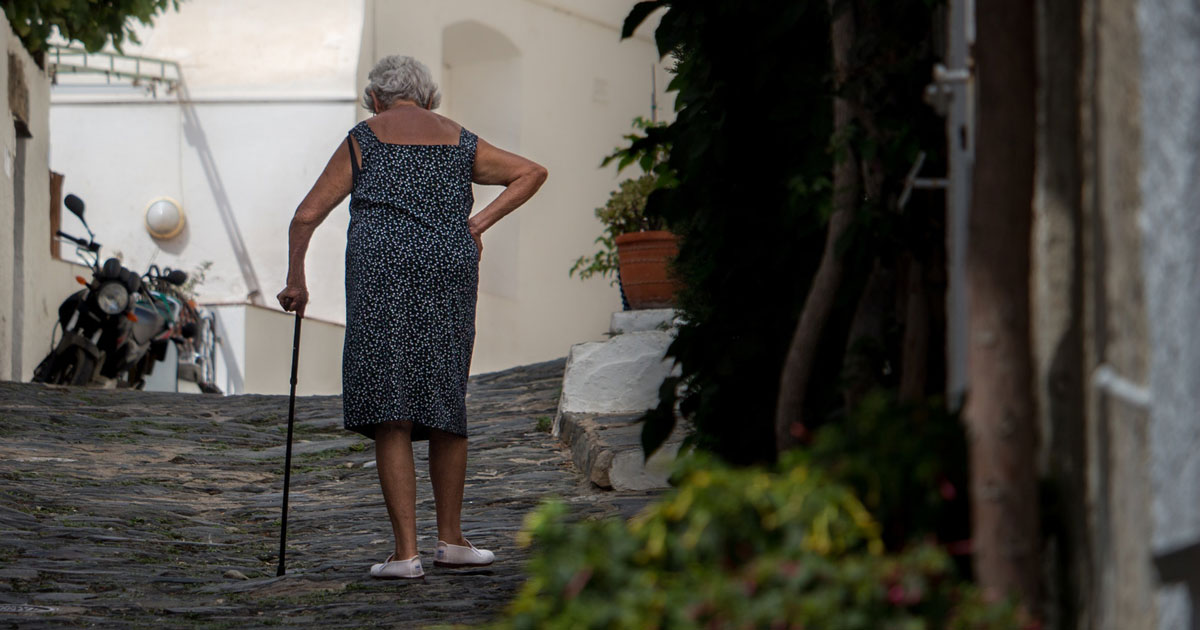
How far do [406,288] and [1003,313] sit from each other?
302 centimetres

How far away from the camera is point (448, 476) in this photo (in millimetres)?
5062

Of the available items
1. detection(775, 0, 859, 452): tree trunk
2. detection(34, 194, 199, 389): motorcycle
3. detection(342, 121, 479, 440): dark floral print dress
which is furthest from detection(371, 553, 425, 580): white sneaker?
detection(34, 194, 199, 389): motorcycle

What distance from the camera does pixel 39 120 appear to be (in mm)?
13828

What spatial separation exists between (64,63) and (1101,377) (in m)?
16.4

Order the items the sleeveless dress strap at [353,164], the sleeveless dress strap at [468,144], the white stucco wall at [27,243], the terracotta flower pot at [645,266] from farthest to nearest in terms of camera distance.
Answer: the white stucco wall at [27,243] → the terracotta flower pot at [645,266] → the sleeveless dress strap at [468,144] → the sleeveless dress strap at [353,164]

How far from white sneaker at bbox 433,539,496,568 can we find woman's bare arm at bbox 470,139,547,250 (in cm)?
97

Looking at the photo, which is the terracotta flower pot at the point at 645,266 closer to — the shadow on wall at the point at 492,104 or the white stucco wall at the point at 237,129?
the white stucco wall at the point at 237,129

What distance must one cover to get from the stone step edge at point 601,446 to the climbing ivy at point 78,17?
594 cm

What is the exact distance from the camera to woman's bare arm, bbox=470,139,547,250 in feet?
17.0

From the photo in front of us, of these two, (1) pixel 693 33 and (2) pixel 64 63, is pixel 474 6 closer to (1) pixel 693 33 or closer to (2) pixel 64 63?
(2) pixel 64 63

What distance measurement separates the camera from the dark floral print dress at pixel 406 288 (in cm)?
491

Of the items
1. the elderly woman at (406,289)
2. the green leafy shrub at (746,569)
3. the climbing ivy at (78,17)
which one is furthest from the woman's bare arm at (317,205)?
Result: the climbing ivy at (78,17)

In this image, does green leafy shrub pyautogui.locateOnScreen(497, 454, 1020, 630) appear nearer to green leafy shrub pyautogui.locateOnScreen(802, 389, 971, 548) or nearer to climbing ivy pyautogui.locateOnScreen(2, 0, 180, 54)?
green leafy shrub pyautogui.locateOnScreen(802, 389, 971, 548)

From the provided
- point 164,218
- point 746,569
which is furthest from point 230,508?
point 164,218
